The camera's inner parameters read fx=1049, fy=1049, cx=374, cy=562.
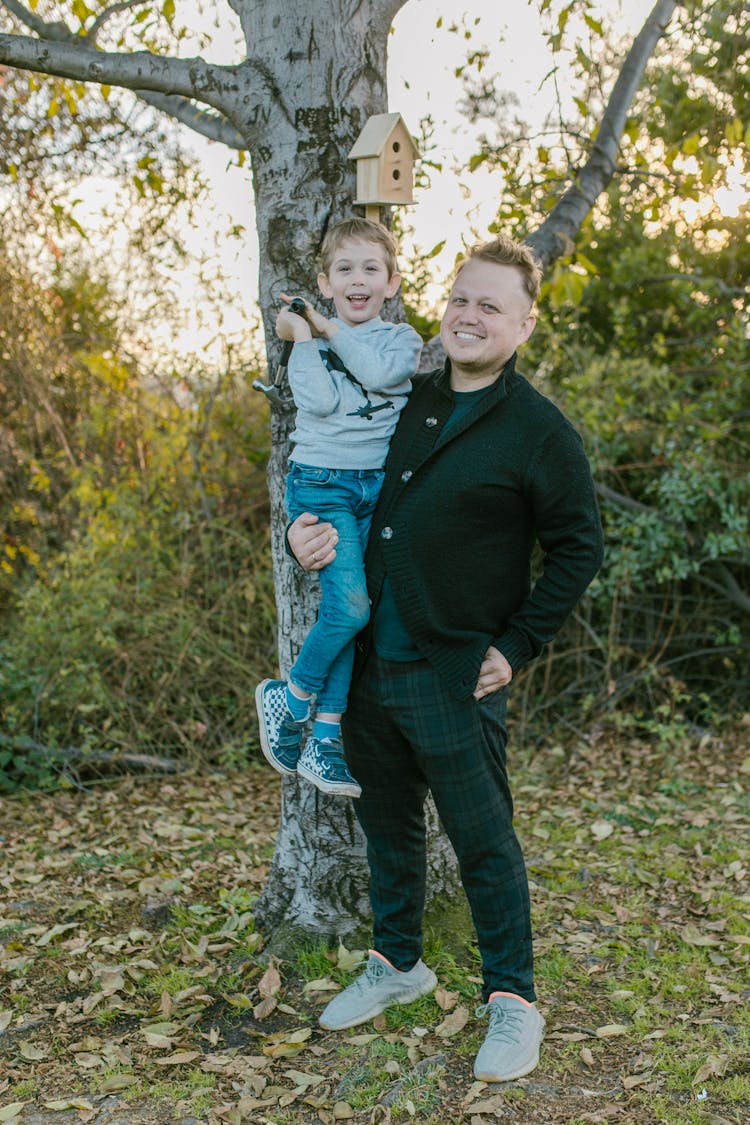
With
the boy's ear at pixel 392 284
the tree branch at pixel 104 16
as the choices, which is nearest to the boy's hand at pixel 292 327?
the boy's ear at pixel 392 284

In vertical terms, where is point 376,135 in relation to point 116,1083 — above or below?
above

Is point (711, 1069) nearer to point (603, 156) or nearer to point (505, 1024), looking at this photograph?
point (505, 1024)

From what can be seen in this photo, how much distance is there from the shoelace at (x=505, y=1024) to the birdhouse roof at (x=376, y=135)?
8.05ft

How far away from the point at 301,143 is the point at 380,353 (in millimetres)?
928

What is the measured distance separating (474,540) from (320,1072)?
1.56 metres

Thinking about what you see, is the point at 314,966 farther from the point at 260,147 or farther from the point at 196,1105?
the point at 260,147

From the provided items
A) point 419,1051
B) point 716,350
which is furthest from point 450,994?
point 716,350

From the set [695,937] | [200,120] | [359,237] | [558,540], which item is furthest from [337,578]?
[200,120]

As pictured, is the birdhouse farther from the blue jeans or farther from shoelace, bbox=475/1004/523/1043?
shoelace, bbox=475/1004/523/1043

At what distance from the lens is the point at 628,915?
3.95 m

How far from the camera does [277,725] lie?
9.70 ft

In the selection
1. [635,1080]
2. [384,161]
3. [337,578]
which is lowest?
[635,1080]

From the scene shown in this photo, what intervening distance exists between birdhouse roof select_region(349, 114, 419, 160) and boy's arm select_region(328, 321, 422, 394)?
59 centimetres

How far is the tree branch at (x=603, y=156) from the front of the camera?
4031 mm
